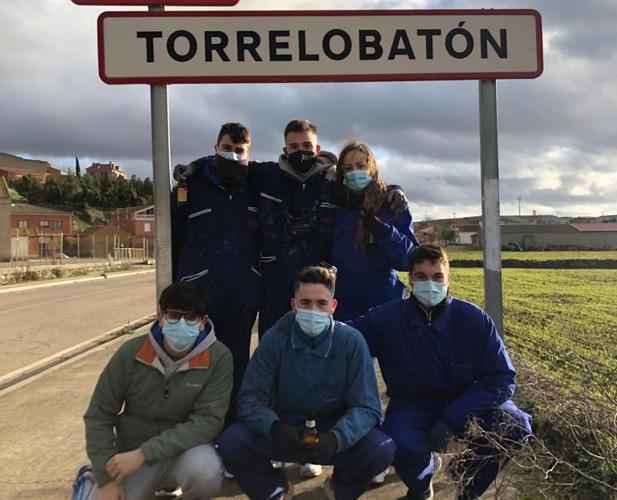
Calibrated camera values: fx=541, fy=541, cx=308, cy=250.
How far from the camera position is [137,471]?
274cm

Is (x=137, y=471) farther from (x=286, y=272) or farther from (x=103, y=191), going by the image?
(x=103, y=191)

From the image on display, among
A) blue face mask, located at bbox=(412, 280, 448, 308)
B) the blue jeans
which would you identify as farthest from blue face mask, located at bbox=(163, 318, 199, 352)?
blue face mask, located at bbox=(412, 280, 448, 308)

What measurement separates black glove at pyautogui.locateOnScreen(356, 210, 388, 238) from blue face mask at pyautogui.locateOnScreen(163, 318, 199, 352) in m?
1.14

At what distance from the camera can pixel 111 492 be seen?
2.65 m

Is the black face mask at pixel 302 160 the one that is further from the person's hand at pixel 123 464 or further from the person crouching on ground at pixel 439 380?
the person's hand at pixel 123 464

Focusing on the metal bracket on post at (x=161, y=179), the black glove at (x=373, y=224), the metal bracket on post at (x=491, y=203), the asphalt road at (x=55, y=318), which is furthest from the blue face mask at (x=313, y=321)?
the asphalt road at (x=55, y=318)

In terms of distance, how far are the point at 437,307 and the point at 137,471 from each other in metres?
1.81

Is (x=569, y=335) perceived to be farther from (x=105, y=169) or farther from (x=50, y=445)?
(x=105, y=169)

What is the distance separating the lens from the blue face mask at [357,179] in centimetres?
317

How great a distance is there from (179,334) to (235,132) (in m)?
1.26

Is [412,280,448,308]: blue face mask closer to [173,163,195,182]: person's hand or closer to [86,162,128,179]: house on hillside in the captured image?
[173,163,195,182]: person's hand

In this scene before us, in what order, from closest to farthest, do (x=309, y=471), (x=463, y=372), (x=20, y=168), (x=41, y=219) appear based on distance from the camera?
1. (x=463, y=372)
2. (x=309, y=471)
3. (x=41, y=219)
4. (x=20, y=168)

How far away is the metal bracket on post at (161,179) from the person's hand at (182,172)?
0.22ft

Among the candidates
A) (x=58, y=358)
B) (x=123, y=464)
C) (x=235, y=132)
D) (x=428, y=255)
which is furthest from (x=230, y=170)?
(x=58, y=358)
